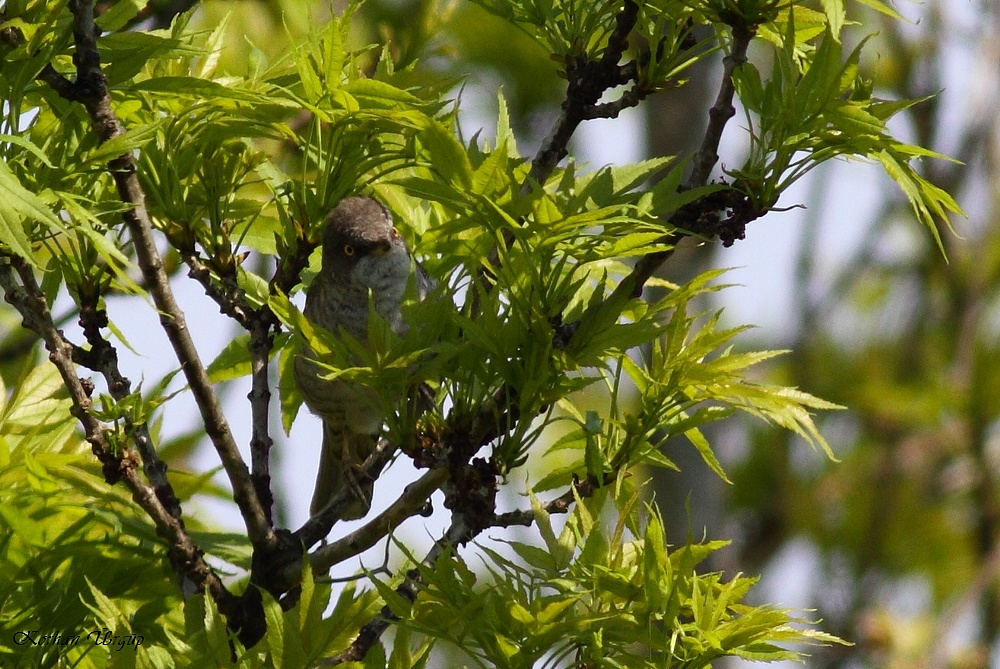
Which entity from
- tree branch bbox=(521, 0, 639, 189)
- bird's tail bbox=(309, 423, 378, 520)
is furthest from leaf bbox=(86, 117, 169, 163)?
bird's tail bbox=(309, 423, 378, 520)

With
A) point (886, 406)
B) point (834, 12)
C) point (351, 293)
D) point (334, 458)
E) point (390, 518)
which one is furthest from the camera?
point (886, 406)

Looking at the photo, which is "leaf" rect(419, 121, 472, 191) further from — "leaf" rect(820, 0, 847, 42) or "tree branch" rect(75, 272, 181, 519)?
"tree branch" rect(75, 272, 181, 519)

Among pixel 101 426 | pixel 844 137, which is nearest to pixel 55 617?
pixel 101 426

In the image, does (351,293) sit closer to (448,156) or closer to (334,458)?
(334,458)

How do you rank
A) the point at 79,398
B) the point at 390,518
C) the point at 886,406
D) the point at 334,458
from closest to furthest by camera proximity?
the point at 79,398 → the point at 390,518 → the point at 334,458 → the point at 886,406

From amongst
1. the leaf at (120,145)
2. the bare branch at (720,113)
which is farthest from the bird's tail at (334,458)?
the bare branch at (720,113)

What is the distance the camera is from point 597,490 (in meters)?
1.98

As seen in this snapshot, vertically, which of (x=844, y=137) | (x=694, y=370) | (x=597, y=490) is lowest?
(x=597, y=490)

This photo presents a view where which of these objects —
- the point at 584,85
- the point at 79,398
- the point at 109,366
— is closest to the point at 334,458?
the point at 109,366

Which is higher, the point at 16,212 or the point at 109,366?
the point at 16,212

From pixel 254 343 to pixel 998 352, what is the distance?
555 centimetres

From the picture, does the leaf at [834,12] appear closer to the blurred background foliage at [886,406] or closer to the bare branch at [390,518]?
the bare branch at [390,518]

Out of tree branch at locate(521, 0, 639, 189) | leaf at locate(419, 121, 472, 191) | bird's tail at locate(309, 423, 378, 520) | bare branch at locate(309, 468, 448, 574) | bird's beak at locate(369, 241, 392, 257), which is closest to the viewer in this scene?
leaf at locate(419, 121, 472, 191)

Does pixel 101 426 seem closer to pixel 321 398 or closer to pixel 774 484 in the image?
pixel 321 398
